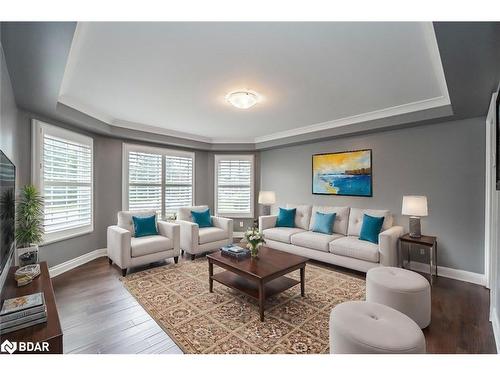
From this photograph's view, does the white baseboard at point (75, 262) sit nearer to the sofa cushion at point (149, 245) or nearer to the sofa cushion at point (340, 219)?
the sofa cushion at point (149, 245)

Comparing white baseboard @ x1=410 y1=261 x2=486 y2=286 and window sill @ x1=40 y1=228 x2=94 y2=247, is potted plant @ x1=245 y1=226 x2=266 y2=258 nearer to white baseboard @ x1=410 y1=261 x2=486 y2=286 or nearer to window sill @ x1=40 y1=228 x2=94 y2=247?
white baseboard @ x1=410 y1=261 x2=486 y2=286

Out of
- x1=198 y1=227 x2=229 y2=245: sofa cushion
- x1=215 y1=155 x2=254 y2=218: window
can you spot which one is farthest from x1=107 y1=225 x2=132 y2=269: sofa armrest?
x1=215 y1=155 x2=254 y2=218: window

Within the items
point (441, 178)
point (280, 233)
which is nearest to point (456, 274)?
point (441, 178)

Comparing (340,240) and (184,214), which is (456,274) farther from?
(184,214)

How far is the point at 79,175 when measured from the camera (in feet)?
12.7

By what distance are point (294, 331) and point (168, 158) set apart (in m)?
4.46

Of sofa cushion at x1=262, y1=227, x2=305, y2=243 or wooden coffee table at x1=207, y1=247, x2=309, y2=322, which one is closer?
wooden coffee table at x1=207, y1=247, x2=309, y2=322

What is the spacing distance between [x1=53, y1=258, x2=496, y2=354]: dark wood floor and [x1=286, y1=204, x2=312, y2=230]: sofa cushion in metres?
2.12

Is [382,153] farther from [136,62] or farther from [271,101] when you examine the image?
[136,62]

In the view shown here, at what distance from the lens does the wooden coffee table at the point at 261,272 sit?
2.40 meters

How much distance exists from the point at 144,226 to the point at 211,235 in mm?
1165

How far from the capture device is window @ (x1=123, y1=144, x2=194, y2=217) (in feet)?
15.6
